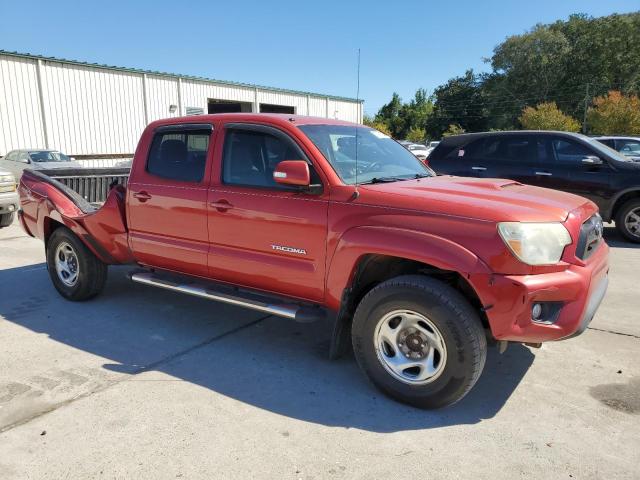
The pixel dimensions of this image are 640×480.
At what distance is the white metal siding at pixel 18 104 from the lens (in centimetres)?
1911

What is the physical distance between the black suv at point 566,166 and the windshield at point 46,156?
14214 millimetres

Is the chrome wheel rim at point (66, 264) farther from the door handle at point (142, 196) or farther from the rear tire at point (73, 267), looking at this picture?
the door handle at point (142, 196)

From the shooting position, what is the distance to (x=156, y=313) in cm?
514

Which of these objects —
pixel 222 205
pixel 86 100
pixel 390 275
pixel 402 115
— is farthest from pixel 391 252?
pixel 402 115

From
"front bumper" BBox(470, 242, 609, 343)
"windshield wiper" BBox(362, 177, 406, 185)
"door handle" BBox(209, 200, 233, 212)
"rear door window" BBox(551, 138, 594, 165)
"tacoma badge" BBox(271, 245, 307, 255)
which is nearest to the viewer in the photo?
"front bumper" BBox(470, 242, 609, 343)

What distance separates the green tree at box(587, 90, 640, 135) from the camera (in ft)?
112

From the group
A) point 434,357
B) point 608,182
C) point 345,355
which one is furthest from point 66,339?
point 608,182

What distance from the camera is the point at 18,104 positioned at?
19500 mm

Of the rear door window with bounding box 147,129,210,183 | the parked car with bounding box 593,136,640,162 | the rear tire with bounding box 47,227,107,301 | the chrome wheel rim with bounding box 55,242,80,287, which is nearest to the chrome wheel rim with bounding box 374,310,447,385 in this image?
the rear door window with bounding box 147,129,210,183

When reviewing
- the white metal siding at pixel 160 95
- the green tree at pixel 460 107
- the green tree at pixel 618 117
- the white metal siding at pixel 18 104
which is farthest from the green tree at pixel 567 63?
the white metal siding at pixel 18 104

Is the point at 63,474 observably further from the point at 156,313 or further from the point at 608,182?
the point at 608,182

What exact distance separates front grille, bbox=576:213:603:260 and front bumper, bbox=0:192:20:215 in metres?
9.89

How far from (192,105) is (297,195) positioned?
946 inches

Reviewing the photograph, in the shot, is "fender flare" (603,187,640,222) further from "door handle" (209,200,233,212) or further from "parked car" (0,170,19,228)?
"parked car" (0,170,19,228)
